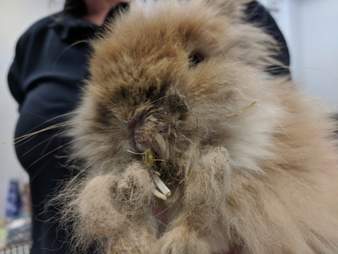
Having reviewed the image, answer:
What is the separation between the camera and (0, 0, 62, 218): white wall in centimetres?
202

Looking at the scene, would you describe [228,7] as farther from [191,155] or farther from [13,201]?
[13,201]

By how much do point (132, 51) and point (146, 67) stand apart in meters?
0.04

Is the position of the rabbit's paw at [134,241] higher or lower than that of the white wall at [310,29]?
higher

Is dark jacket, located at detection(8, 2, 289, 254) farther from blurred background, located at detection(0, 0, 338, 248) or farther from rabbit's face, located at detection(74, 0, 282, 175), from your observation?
blurred background, located at detection(0, 0, 338, 248)

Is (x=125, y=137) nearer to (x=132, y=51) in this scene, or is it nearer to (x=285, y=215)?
(x=132, y=51)

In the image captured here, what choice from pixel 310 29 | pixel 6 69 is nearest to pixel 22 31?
pixel 6 69

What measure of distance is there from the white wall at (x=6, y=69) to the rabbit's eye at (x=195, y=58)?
5.43 ft

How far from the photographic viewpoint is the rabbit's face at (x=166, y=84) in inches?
19.5

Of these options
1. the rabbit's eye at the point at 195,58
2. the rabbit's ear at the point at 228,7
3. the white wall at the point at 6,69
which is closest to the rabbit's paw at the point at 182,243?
the rabbit's eye at the point at 195,58

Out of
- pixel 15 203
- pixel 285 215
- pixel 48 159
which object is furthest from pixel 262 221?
pixel 15 203

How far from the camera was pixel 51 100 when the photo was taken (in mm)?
874

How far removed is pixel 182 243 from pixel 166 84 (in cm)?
19

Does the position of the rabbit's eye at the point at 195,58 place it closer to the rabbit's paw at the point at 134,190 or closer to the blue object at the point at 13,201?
the rabbit's paw at the point at 134,190

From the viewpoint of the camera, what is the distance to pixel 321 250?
1.81 ft
